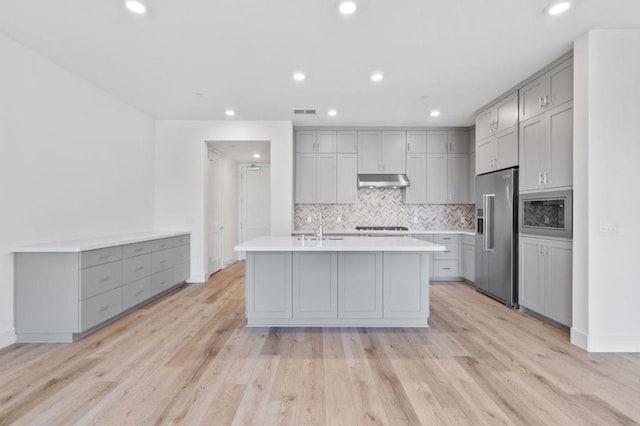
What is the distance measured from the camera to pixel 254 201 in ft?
25.4

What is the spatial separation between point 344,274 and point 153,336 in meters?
2.00

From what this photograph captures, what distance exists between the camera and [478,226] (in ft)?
15.6

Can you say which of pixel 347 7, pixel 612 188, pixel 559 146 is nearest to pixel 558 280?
pixel 612 188

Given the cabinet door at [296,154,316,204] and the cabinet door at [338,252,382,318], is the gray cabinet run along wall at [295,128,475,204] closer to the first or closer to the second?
the cabinet door at [296,154,316,204]

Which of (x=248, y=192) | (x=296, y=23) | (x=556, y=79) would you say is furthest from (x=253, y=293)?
(x=248, y=192)

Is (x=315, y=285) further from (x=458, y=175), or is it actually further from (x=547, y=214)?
(x=458, y=175)

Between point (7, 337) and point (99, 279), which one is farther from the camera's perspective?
point (99, 279)

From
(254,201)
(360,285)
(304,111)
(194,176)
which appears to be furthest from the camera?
(254,201)

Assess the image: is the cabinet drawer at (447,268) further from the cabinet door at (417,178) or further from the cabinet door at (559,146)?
the cabinet door at (559,146)

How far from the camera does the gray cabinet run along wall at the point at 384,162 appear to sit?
5.68 meters

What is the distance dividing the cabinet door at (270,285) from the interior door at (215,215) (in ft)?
8.79

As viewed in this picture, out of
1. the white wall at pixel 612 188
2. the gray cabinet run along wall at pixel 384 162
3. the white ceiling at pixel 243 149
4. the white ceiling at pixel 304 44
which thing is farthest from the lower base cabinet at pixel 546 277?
the white ceiling at pixel 243 149

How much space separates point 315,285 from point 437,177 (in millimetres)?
3570

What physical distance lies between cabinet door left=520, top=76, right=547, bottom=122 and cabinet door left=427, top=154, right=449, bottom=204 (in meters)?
1.94
